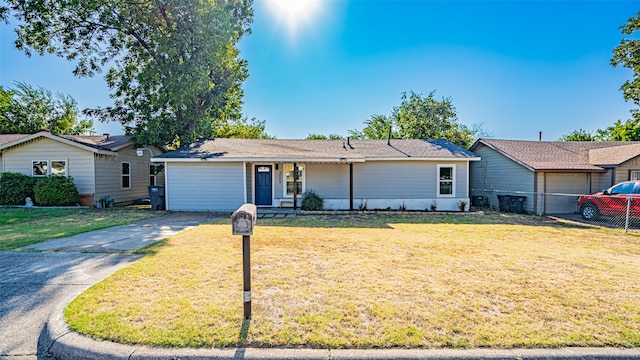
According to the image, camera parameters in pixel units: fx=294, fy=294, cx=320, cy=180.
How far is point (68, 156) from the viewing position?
45.3 ft

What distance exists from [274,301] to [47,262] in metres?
4.43

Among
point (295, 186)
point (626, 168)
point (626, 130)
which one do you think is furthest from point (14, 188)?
point (626, 130)

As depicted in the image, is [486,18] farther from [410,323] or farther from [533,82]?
[410,323]

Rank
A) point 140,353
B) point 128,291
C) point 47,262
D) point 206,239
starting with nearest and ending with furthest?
point 140,353 < point 128,291 < point 47,262 < point 206,239

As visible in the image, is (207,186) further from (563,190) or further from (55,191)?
(563,190)

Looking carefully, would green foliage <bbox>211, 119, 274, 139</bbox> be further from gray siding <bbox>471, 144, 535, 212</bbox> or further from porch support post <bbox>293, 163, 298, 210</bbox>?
gray siding <bbox>471, 144, 535, 212</bbox>

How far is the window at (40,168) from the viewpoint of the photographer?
1398 cm

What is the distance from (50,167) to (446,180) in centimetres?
1855

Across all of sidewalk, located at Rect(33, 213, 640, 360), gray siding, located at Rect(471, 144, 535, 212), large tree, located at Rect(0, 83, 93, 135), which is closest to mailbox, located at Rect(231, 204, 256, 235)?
sidewalk, located at Rect(33, 213, 640, 360)

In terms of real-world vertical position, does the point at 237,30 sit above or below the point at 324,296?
above

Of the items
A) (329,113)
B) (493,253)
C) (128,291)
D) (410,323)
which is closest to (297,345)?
(410,323)

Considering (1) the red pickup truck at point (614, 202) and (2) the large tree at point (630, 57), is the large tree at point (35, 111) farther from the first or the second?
(2) the large tree at point (630, 57)

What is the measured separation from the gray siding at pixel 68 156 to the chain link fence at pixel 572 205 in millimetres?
18913

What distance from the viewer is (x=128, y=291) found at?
12.1 feet
